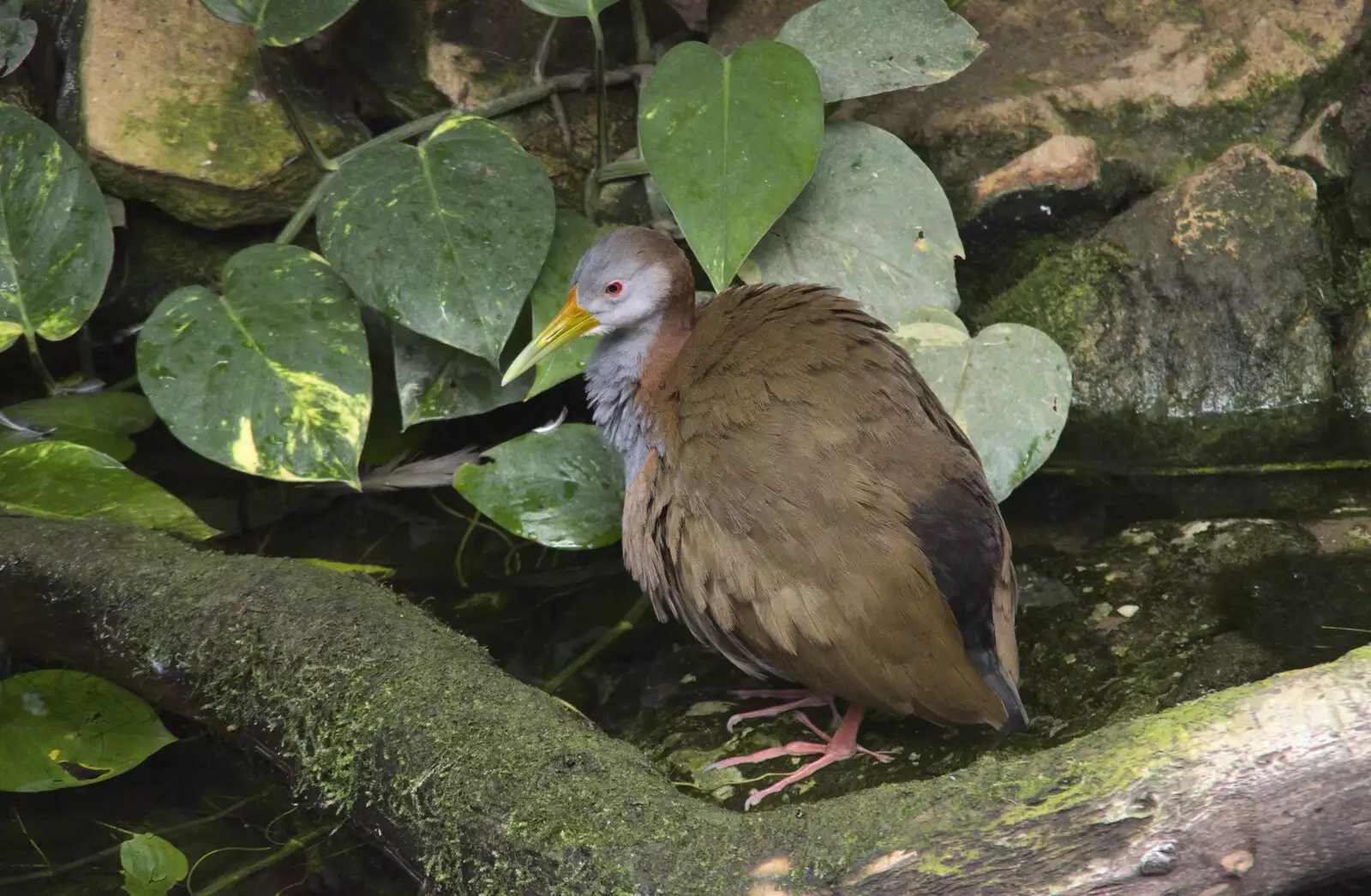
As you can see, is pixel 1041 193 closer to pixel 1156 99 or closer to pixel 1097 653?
pixel 1156 99

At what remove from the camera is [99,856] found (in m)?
2.63

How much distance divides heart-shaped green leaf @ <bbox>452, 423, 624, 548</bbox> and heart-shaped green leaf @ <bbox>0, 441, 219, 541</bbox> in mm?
792

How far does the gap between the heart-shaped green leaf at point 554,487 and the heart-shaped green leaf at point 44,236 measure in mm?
1257

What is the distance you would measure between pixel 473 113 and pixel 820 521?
6.49 feet

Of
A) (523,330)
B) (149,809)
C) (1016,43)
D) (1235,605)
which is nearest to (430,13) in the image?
(523,330)

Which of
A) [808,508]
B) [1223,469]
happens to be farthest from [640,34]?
[1223,469]

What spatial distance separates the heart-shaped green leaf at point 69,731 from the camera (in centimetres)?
275

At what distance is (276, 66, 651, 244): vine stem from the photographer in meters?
3.78

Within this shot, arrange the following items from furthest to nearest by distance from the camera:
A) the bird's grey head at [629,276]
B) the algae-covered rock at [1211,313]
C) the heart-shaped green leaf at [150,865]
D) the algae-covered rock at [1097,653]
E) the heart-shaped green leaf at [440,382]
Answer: the algae-covered rock at [1211,313] < the heart-shaped green leaf at [440,382] < the bird's grey head at [629,276] < the algae-covered rock at [1097,653] < the heart-shaped green leaf at [150,865]

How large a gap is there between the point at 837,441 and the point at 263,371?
1573mm

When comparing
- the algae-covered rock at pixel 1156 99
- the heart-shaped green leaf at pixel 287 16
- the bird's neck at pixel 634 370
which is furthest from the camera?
the algae-covered rock at pixel 1156 99

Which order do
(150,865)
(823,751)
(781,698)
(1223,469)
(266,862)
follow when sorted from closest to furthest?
(150,865) → (266,862) → (823,751) → (781,698) → (1223,469)

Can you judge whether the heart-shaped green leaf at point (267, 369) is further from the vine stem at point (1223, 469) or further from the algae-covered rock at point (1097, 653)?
the vine stem at point (1223, 469)

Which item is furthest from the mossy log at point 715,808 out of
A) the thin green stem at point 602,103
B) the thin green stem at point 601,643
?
the thin green stem at point 602,103
